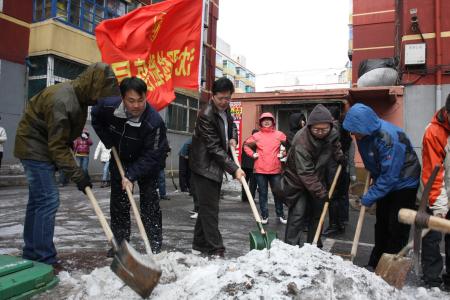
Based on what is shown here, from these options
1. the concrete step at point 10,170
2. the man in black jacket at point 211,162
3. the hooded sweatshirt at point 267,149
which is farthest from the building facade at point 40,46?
the man in black jacket at point 211,162

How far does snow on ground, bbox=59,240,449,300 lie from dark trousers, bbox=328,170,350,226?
110 inches

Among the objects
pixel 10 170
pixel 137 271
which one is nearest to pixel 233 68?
pixel 10 170

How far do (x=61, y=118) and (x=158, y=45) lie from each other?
3524mm

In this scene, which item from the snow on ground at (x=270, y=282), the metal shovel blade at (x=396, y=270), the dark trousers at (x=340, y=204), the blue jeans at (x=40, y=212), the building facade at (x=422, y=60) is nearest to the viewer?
the snow on ground at (x=270, y=282)

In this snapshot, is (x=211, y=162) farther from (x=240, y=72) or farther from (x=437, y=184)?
(x=240, y=72)

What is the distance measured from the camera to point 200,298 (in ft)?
8.29

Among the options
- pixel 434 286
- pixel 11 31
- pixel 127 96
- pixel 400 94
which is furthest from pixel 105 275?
pixel 11 31

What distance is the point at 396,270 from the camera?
2.98m

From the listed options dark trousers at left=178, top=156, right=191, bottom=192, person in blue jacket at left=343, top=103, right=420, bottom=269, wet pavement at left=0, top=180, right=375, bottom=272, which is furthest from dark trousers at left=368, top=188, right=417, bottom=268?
dark trousers at left=178, top=156, right=191, bottom=192

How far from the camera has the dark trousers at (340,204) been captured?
602 cm

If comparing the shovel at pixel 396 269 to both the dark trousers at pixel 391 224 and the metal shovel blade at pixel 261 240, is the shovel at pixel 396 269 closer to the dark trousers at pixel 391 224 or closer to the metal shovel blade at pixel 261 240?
the dark trousers at pixel 391 224

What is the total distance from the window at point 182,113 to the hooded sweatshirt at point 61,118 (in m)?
18.8

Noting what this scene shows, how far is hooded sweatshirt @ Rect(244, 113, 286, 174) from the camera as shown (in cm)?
664

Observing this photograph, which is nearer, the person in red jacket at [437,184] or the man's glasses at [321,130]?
the person in red jacket at [437,184]
